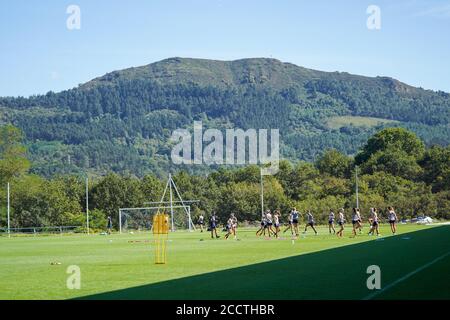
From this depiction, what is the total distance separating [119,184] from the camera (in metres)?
125

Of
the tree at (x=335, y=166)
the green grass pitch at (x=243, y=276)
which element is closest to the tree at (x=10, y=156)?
the tree at (x=335, y=166)

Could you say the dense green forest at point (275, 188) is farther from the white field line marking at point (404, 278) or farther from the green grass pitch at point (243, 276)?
the white field line marking at point (404, 278)

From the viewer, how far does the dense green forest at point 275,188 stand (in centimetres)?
10769

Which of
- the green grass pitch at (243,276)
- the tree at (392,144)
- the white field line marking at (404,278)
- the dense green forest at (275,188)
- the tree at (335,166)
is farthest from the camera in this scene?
the tree at (335,166)

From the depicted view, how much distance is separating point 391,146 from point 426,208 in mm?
36863

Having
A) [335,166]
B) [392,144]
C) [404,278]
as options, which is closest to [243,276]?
[404,278]

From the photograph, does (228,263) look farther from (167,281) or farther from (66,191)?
(66,191)

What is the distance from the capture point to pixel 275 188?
403 ft

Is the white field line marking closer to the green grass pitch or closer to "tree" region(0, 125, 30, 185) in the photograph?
the green grass pitch

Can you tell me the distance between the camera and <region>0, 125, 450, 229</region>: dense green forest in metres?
108

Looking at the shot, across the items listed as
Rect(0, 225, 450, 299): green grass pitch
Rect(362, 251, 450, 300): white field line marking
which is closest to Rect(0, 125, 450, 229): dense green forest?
Rect(0, 225, 450, 299): green grass pitch

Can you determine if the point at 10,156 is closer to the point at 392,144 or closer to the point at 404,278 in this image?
the point at 392,144
